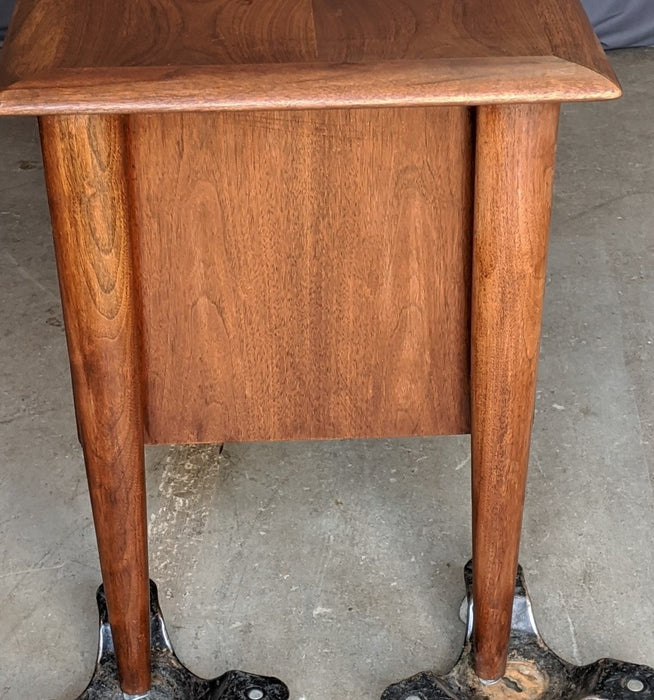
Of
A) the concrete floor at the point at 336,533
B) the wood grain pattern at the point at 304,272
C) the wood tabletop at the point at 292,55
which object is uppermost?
the wood tabletop at the point at 292,55

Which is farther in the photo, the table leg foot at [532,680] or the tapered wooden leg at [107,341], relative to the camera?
the table leg foot at [532,680]

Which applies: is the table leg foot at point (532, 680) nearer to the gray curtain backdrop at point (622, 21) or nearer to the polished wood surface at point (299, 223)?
the polished wood surface at point (299, 223)

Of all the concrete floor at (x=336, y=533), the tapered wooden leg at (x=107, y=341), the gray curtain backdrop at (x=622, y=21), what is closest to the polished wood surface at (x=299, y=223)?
the tapered wooden leg at (x=107, y=341)

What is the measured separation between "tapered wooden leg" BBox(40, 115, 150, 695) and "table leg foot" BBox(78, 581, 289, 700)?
4 centimetres

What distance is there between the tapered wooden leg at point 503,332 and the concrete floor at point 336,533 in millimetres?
197

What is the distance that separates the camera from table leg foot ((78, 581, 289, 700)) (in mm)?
1479

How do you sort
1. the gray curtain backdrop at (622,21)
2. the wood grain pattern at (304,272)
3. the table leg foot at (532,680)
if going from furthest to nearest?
the gray curtain backdrop at (622,21) → the table leg foot at (532,680) → the wood grain pattern at (304,272)

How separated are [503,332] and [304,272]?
0.76 ft

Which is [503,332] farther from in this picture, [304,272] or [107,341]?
[107,341]

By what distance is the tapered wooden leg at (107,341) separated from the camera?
1110 mm

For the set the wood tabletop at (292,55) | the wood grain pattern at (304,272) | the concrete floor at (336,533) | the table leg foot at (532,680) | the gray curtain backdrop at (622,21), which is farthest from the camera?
the gray curtain backdrop at (622,21)

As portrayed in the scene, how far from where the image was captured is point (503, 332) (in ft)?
4.07

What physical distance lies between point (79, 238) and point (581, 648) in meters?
0.88

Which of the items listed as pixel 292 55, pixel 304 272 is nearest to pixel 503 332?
pixel 304 272
